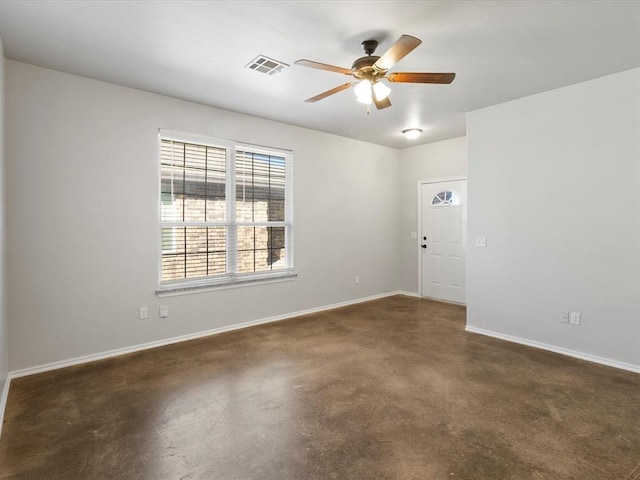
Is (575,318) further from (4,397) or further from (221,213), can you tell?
(4,397)

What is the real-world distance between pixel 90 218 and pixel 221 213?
1.39 metres

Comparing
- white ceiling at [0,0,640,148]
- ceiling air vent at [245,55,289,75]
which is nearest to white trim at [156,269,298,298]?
white ceiling at [0,0,640,148]

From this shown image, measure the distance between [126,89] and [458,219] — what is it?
5015mm

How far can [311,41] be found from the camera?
2.62m

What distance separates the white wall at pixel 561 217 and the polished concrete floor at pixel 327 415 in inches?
16.7

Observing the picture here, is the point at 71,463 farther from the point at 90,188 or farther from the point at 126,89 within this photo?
the point at 126,89

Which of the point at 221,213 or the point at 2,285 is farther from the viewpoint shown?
the point at 221,213

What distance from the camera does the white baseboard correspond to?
312cm

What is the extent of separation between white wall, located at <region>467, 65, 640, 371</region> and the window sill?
253 cm

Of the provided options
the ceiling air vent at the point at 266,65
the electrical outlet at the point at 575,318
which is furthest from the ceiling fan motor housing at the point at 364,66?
the electrical outlet at the point at 575,318

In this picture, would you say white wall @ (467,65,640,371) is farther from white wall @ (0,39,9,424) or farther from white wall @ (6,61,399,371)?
white wall @ (0,39,9,424)

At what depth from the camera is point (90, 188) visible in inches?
130

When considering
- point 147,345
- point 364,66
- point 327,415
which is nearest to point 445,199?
point 364,66

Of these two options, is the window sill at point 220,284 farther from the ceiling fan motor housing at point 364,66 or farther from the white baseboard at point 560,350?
the ceiling fan motor housing at point 364,66
